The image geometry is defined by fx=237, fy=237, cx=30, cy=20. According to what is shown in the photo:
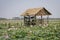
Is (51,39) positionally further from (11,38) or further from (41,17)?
(41,17)

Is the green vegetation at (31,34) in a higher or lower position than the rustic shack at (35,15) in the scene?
lower

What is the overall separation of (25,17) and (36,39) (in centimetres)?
860

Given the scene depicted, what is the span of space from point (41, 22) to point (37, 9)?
3.28 ft

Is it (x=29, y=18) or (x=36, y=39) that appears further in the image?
(x=29, y=18)

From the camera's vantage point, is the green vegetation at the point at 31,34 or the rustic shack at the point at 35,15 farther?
the rustic shack at the point at 35,15

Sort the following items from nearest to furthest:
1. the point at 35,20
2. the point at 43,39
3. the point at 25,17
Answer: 1. the point at 43,39
2. the point at 35,20
3. the point at 25,17

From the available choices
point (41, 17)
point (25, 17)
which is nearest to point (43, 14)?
point (41, 17)

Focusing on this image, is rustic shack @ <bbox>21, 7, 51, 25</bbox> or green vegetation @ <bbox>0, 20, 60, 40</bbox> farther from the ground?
rustic shack @ <bbox>21, 7, 51, 25</bbox>

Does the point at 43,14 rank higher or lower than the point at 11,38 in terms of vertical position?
higher

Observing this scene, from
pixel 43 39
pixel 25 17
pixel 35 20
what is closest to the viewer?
pixel 43 39

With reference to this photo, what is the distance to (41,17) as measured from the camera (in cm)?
1497

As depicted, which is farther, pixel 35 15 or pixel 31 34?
pixel 35 15

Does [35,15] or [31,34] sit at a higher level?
[35,15]

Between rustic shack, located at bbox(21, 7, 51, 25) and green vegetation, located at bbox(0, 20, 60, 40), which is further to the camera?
rustic shack, located at bbox(21, 7, 51, 25)
